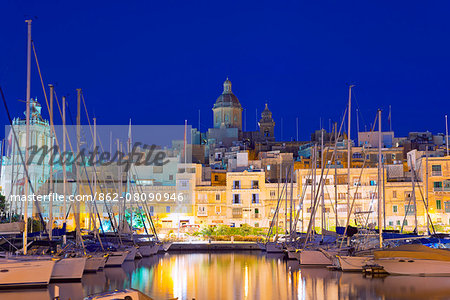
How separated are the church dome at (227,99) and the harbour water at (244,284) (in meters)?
68.2

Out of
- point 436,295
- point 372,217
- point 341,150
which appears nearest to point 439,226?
point 372,217

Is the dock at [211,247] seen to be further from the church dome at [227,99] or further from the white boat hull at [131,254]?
the church dome at [227,99]

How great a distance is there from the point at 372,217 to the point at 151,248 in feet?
73.1

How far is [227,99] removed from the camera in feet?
339

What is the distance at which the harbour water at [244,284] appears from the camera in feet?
73.0

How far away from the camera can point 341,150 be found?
6750 cm

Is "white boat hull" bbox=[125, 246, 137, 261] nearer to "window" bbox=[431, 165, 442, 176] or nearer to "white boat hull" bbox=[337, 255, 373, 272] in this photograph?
"white boat hull" bbox=[337, 255, 373, 272]

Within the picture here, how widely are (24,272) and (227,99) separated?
80.8 meters

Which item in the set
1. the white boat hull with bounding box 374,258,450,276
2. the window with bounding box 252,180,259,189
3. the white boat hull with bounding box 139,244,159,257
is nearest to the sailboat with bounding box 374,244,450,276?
the white boat hull with bounding box 374,258,450,276

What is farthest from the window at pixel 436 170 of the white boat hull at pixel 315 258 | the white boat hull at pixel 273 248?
the white boat hull at pixel 315 258

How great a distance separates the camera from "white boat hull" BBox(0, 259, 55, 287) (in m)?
23.8

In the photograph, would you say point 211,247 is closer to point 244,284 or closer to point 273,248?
point 273,248

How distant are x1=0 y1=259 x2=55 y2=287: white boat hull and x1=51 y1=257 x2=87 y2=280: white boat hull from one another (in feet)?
8.47

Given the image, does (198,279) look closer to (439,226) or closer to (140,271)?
(140,271)
